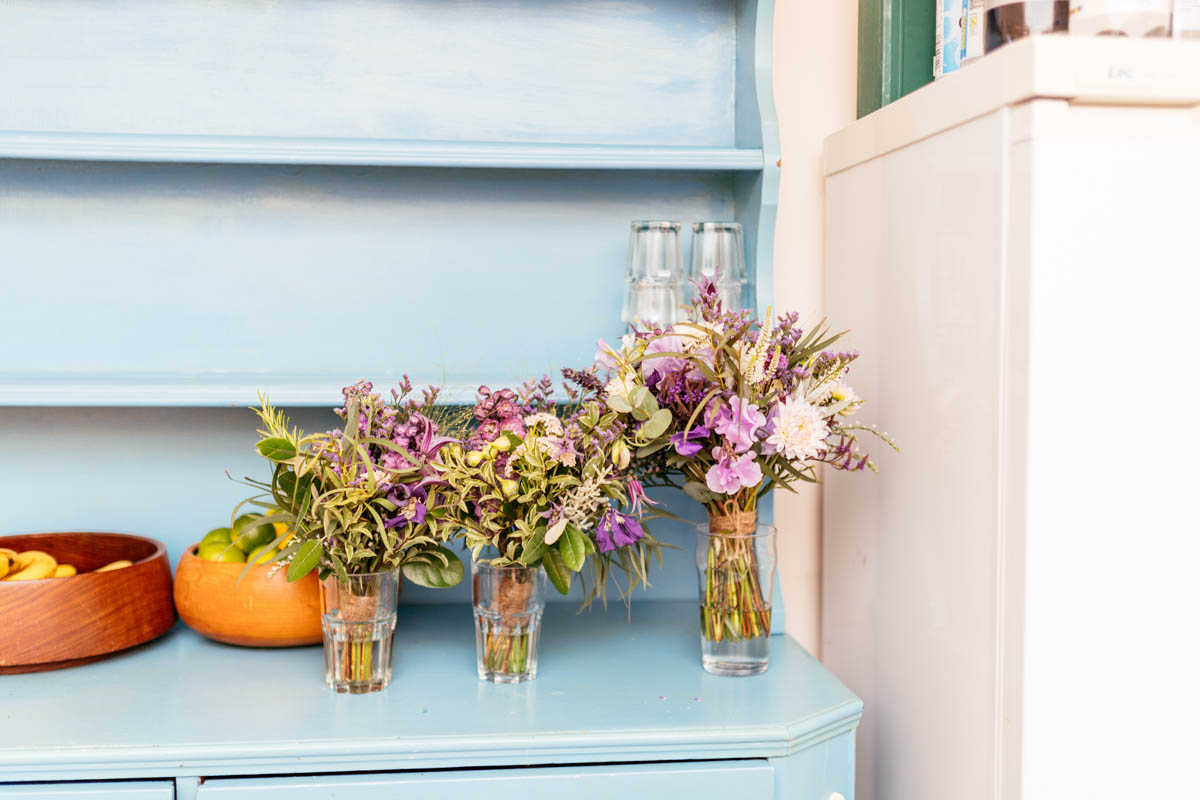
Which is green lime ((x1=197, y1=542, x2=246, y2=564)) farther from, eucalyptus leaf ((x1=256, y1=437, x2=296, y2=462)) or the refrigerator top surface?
the refrigerator top surface

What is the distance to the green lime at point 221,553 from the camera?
1.33 metres

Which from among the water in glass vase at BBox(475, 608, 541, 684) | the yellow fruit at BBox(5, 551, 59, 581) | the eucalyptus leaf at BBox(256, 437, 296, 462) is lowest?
the water in glass vase at BBox(475, 608, 541, 684)

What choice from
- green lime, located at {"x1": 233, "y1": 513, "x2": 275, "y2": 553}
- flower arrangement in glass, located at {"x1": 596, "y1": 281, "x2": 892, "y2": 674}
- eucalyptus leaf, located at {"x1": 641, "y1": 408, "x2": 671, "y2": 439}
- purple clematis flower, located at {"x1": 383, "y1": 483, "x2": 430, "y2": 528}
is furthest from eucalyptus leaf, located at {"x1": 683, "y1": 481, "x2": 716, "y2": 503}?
green lime, located at {"x1": 233, "y1": 513, "x2": 275, "y2": 553}

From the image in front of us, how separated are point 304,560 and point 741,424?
1.77ft

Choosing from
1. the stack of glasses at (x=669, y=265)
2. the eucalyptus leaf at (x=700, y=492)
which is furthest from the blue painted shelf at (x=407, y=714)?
the stack of glasses at (x=669, y=265)

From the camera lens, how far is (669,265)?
4.61 ft

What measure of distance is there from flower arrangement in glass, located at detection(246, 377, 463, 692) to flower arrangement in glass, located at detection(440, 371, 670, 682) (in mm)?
45

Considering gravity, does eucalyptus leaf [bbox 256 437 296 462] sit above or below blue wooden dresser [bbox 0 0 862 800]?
below

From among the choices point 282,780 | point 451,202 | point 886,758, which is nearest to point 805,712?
point 886,758

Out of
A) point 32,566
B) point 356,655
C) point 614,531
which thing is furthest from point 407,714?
point 32,566

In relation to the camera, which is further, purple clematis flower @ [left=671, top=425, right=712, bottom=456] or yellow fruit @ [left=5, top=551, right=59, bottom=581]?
yellow fruit @ [left=5, top=551, right=59, bottom=581]

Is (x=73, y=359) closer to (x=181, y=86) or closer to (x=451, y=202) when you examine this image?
(x=181, y=86)

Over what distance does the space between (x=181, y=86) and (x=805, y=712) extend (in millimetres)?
1276

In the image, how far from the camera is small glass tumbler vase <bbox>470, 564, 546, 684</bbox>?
1.20 metres
